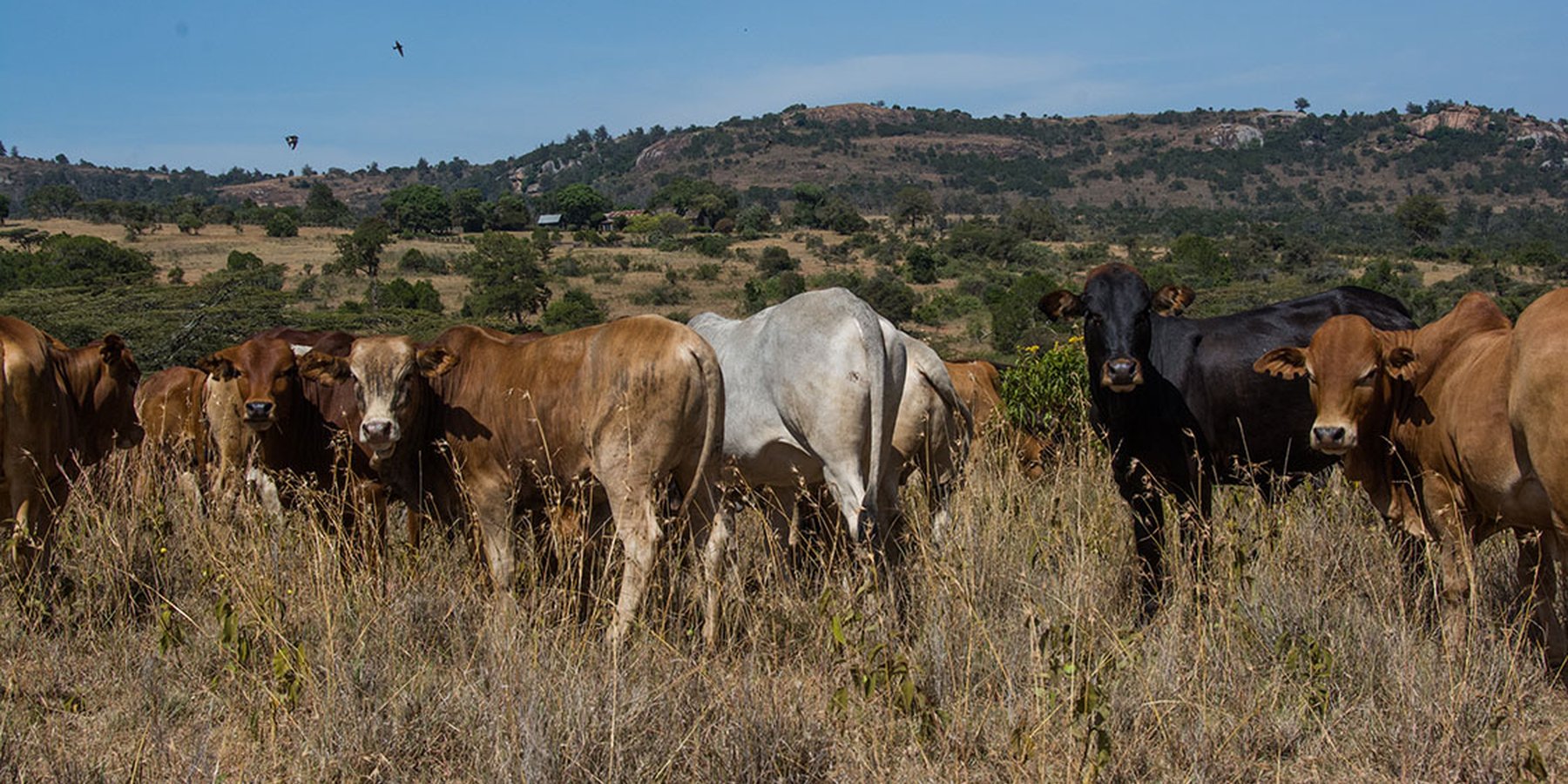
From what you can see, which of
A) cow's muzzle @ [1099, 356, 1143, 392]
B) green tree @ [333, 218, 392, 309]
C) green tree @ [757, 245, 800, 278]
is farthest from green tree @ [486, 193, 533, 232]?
cow's muzzle @ [1099, 356, 1143, 392]

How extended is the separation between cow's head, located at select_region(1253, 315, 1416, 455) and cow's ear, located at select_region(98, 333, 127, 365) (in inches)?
256

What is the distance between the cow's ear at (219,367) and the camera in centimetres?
711

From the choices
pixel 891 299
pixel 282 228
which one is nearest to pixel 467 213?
pixel 282 228

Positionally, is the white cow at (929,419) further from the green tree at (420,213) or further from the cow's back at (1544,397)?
the green tree at (420,213)

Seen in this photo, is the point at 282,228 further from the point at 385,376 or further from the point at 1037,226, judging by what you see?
the point at 385,376

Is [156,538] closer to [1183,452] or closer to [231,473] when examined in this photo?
[231,473]

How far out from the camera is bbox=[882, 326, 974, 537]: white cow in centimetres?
739

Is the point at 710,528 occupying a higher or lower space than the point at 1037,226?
higher

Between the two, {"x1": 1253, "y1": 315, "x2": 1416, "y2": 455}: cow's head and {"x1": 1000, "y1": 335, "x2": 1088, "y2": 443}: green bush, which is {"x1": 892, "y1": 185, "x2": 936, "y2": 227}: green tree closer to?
{"x1": 1000, "y1": 335, "x2": 1088, "y2": 443}: green bush

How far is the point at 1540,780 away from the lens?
14.1 ft

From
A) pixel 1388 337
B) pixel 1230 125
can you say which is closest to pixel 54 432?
pixel 1388 337

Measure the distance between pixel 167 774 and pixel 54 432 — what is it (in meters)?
2.86

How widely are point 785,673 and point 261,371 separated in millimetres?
3492

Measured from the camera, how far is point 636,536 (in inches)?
250
